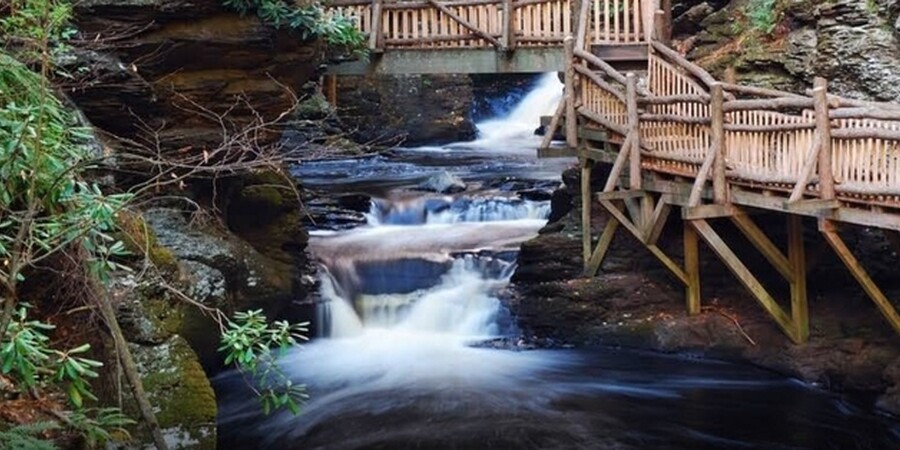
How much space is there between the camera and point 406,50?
14.3 m

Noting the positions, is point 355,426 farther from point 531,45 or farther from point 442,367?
point 531,45

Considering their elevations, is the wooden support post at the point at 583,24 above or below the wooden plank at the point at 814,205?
above

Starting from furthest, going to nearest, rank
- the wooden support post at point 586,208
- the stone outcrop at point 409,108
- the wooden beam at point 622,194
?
the stone outcrop at point 409,108 → the wooden support post at point 586,208 → the wooden beam at point 622,194

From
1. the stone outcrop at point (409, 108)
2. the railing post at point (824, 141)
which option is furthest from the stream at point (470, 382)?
the stone outcrop at point (409, 108)

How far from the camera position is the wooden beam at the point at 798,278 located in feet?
36.9

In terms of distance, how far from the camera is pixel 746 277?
1155 cm

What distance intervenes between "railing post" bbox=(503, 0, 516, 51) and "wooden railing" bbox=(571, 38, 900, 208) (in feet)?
4.03

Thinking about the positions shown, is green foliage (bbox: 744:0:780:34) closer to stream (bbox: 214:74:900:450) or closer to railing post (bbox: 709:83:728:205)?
railing post (bbox: 709:83:728:205)

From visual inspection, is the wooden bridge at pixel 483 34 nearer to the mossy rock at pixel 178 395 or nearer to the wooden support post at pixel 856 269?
the wooden support post at pixel 856 269

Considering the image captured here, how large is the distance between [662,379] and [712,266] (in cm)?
230

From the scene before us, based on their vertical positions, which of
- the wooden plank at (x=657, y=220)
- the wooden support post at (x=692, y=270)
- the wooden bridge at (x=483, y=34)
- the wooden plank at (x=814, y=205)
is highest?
the wooden bridge at (x=483, y=34)

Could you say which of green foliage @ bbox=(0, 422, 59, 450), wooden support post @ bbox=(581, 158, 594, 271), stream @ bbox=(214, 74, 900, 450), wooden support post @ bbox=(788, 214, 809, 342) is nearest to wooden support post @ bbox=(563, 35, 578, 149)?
wooden support post @ bbox=(581, 158, 594, 271)

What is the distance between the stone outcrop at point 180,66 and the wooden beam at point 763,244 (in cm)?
602

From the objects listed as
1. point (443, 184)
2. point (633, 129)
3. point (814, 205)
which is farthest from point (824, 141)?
point (443, 184)
